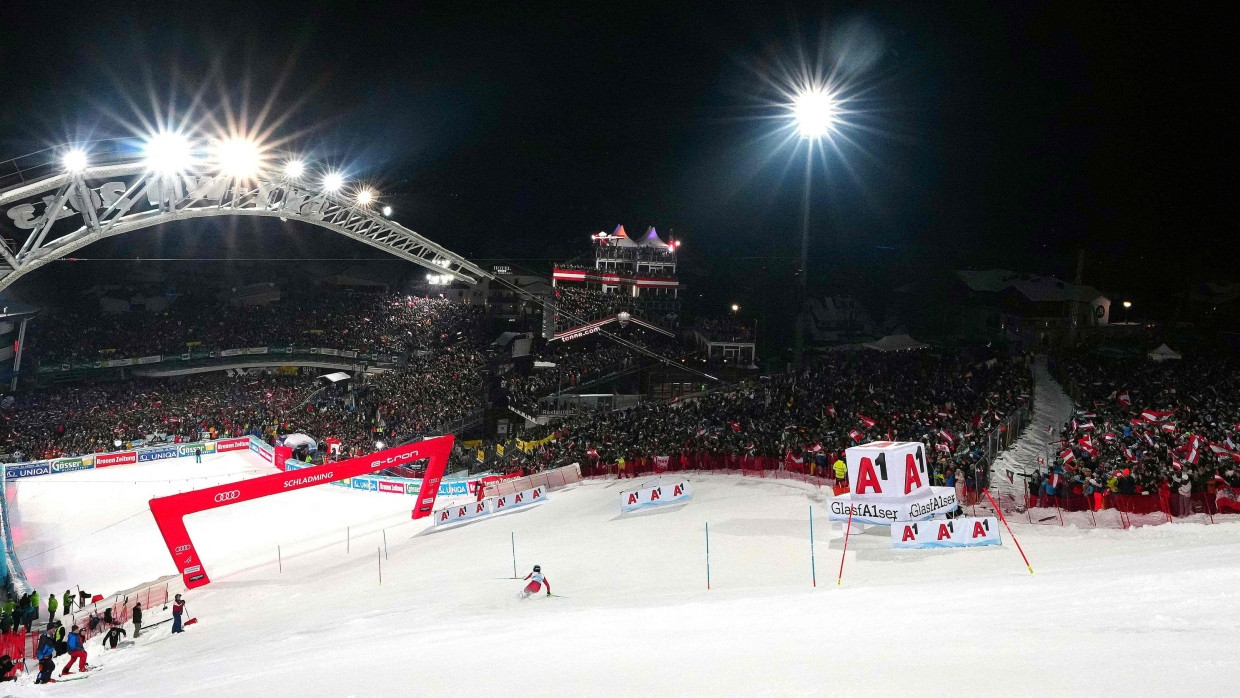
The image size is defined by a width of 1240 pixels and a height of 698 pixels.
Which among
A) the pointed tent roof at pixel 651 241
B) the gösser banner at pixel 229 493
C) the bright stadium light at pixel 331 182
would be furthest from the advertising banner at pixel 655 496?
the pointed tent roof at pixel 651 241

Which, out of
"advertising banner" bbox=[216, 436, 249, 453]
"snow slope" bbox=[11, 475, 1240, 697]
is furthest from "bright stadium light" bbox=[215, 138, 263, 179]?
"advertising banner" bbox=[216, 436, 249, 453]

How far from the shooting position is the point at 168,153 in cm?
1753

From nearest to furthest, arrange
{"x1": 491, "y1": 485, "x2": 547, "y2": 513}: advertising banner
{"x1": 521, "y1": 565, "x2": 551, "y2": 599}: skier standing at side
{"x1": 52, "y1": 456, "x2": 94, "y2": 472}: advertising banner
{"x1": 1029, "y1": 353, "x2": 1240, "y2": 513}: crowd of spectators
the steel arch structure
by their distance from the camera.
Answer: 1. {"x1": 521, "y1": 565, "x2": 551, "y2": 599}: skier standing at side
2. {"x1": 1029, "y1": 353, "x2": 1240, "y2": 513}: crowd of spectators
3. the steel arch structure
4. {"x1": 491, "y1": 485, "x2": 547, "y2": 513}: advertising banner
5. {"x1": 52, "y1": 456, "x2": 94, "y2": 472}: advertising banner

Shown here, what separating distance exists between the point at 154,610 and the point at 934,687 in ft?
60.2

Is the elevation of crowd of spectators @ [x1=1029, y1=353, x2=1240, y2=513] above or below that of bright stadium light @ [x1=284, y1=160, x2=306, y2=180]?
below

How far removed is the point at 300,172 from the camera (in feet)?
72.9

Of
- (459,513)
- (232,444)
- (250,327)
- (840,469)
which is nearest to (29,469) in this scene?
(232,444)

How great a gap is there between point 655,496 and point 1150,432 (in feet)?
40.8

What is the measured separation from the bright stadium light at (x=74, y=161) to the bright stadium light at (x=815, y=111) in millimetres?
22143

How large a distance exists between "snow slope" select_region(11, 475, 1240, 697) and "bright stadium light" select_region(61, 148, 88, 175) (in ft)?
32.3

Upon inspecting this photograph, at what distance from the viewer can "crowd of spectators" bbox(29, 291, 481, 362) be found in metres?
50.5

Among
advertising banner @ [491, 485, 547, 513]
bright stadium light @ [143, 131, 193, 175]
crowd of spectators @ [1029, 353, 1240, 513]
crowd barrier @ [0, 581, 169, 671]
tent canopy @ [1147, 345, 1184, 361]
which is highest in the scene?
bright stadium light @ [143, 131, 193, 175]

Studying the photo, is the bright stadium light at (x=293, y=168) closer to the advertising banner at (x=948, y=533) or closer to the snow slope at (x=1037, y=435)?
the advertising banner at (x=948, y=533)

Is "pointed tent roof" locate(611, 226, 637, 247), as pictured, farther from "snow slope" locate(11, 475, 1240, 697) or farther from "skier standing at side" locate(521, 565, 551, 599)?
"skier standing at side" locate(521, 565, 551, 599)
